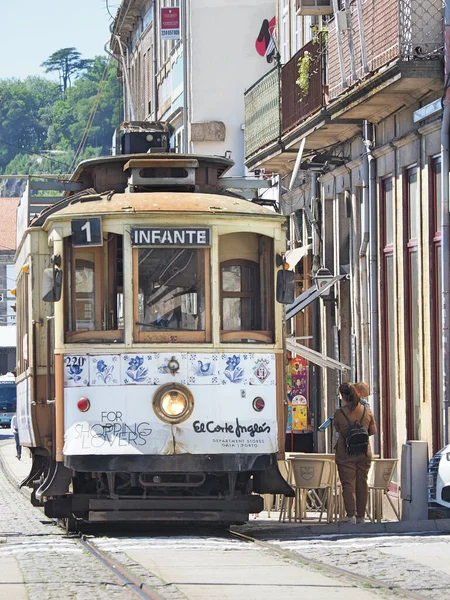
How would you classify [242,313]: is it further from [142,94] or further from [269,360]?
[142,94]

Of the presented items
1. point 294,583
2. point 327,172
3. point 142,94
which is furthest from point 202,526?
point 142,94

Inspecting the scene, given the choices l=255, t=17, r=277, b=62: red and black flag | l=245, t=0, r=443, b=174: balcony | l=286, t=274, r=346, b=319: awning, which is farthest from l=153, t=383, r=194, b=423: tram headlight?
l=255, t=17, r=277, b=62: red and black flag

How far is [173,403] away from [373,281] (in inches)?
315

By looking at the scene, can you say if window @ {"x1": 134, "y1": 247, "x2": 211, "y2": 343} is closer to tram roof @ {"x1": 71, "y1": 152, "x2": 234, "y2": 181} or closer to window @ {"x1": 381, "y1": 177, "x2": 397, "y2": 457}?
tram roof @ {"x1": 71, "y1": 152, "x2": 234, "y2": 181}

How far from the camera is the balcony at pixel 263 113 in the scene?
88.2 ft

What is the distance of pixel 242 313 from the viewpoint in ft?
52.5

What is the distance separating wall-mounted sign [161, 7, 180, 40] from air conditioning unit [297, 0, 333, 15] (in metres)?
15.4

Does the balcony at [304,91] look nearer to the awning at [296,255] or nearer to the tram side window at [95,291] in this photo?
the awning at [296,255]

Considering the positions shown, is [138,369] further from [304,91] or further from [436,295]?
[304,91]

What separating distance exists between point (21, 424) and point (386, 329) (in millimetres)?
5711

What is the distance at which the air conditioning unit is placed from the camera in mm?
24547

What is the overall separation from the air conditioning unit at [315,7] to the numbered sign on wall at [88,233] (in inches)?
379

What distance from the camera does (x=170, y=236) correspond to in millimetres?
15766

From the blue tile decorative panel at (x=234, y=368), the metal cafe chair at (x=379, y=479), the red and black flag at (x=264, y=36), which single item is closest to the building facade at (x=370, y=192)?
the metal cafe chair at (x=379, y=479)
